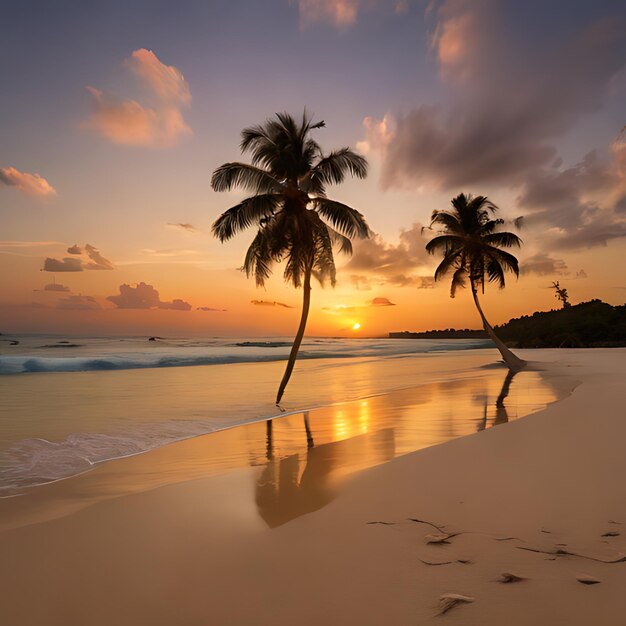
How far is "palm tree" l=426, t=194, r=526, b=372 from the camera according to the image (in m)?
25.3

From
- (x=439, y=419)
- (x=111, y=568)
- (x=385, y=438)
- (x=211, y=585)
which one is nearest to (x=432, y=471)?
(x=385, y=438)

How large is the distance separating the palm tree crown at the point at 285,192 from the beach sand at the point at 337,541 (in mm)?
9764

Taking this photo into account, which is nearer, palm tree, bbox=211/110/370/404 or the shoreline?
the shoreline

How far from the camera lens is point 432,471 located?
4473mm

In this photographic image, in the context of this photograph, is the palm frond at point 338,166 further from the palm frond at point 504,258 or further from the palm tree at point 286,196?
the palm frond at point 504,258

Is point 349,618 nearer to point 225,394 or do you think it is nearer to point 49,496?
point 49,496

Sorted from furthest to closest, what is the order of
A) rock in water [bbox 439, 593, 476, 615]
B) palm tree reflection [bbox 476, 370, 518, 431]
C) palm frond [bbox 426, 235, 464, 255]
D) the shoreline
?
palm frond [bbox 426, 235, 464, 255]
palm tree reflection [bbox 476, 370, 518, 431]
the shoreline
rock in water [bbox 439, 593, 476, 615]

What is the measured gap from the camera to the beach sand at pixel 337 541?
2.25 metres

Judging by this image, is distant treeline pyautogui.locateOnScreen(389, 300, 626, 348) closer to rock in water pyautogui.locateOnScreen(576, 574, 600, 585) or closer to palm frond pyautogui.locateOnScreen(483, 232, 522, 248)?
palm frond pyautogui.locateOnScreen(483, 232, 522, 248)

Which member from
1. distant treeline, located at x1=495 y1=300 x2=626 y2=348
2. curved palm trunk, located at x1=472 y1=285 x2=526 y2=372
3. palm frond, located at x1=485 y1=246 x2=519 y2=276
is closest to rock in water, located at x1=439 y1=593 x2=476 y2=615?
curved palm trunk, located at x1=472 y1=285 x2=526 y2=372

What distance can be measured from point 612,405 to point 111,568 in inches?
333

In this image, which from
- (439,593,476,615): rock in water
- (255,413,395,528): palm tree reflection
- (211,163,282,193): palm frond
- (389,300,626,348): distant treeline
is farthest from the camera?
(389,300,626,348): distant treeline

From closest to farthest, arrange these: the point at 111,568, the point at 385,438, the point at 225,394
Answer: the point at 111,568 < the point at 385,438 < the point at 225,394

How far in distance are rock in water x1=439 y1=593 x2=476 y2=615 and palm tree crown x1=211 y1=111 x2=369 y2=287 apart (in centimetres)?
1232
